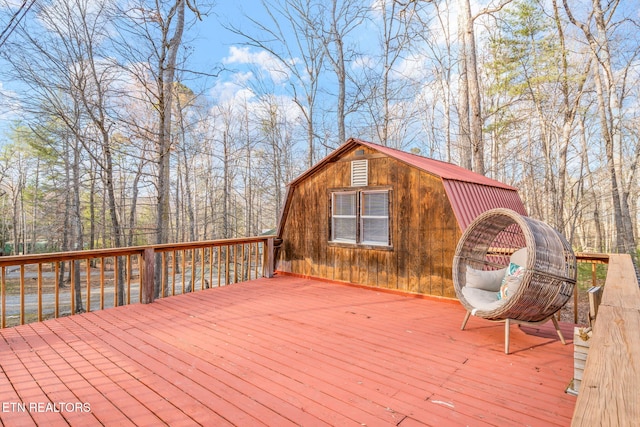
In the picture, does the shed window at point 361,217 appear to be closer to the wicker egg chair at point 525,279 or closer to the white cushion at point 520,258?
the wicker egg chair at point 525,279

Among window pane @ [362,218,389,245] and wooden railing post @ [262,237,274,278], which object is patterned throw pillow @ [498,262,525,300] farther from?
wooden railing post @ [262,237,274,278]

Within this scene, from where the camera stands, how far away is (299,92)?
12281 millimetres

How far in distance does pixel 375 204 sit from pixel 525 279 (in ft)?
9.50

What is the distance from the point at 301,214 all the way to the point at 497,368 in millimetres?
4372

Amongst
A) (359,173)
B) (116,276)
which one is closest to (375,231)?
(359,173)

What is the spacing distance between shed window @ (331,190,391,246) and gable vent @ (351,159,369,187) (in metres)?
0.16

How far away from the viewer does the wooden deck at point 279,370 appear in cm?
194

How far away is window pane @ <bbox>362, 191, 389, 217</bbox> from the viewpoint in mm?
5289

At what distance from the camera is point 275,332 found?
10.9 ft

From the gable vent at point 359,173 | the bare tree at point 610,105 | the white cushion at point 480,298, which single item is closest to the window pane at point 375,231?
the gable vent at point 359,173

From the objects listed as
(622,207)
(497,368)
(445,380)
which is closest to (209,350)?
(445,380)

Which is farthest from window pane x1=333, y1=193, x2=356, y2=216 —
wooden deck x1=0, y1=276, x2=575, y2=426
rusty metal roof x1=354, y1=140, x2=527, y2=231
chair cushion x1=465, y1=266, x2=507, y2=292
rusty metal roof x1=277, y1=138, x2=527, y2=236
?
chair cushion x1=465, y1=266, x2=507, y2=292

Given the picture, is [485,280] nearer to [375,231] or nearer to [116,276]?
[375,231]

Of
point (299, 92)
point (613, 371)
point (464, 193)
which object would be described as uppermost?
point (299, 92)
